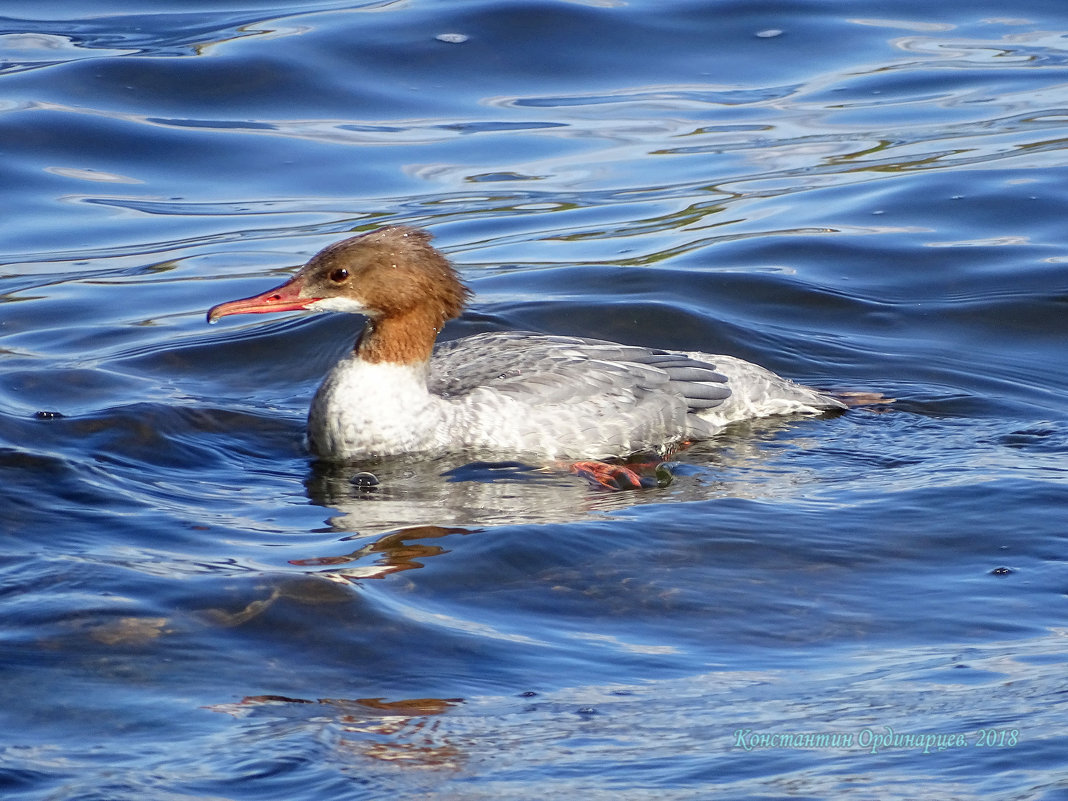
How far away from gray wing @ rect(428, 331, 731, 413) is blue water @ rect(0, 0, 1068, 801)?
1.35ft

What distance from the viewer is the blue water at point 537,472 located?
4301 mm

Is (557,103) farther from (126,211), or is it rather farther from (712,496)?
(712,496)

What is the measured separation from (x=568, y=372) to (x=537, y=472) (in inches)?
24.7

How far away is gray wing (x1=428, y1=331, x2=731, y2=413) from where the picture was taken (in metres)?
7.43

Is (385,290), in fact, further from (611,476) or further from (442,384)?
(611,476)

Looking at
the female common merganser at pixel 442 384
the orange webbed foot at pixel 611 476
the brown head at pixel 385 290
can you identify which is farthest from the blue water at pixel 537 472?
the brown head at pixel 385 290

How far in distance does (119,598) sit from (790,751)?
224 cm

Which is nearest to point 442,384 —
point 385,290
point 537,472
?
point 385,290

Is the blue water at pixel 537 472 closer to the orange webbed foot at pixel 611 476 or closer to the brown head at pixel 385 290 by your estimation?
the orange webbed foot at pixel 611 476

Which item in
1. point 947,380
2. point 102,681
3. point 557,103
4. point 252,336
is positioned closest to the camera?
point 102,681

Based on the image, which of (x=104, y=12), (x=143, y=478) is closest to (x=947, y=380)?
(x=143, y=478)

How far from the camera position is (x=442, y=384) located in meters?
7.57

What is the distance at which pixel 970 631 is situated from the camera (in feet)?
16.8

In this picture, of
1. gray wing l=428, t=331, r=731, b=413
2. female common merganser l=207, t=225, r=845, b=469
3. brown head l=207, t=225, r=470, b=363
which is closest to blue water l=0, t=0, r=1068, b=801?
female common merganser l=207, t=225, r=845, b=469
